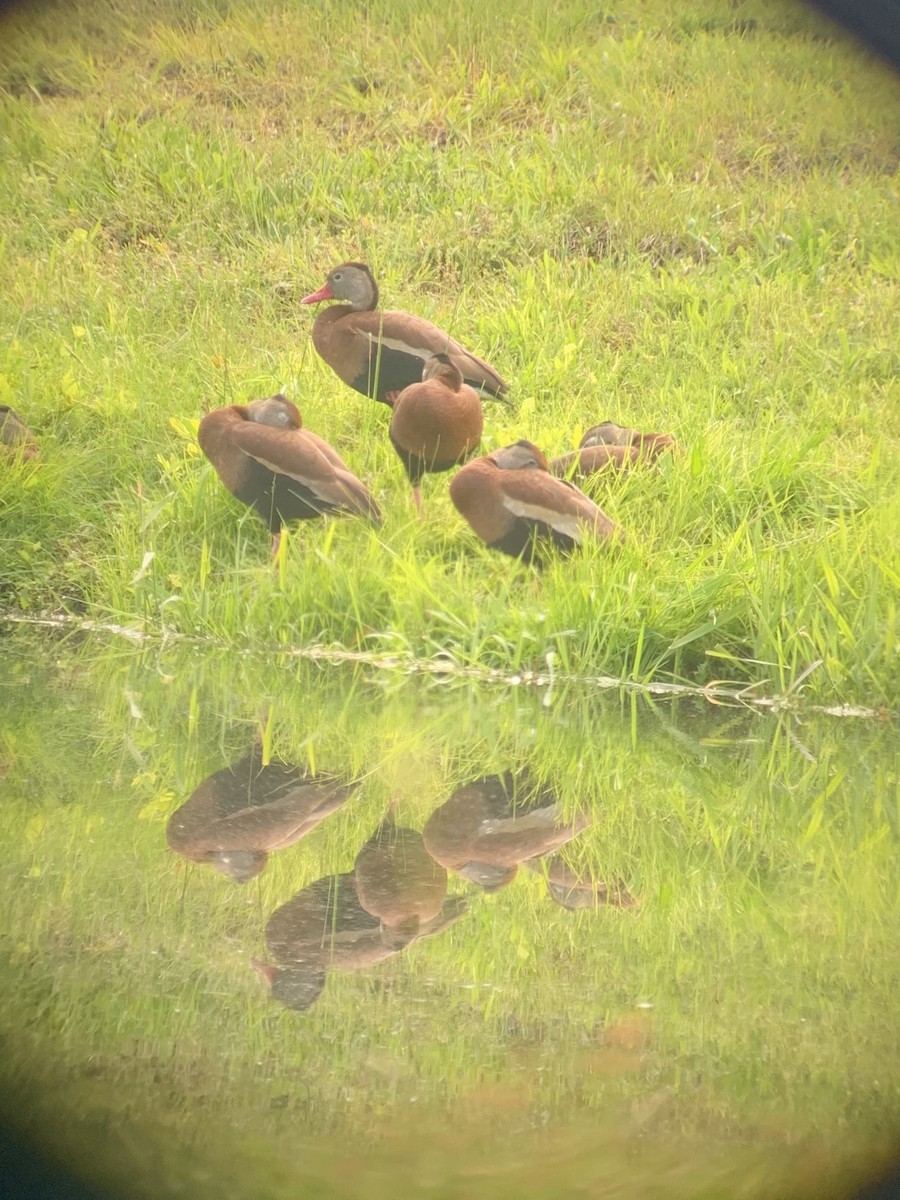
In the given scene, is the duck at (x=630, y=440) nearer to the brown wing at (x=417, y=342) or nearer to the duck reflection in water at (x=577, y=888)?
the brown wing at (x=417, y=342)

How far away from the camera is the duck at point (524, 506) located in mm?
4016

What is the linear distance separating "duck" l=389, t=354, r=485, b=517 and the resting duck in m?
2.45

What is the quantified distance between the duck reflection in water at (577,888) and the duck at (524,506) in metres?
2.04

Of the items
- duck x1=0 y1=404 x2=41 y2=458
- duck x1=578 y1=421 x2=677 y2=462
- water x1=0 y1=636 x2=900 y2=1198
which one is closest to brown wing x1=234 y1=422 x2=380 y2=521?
duck x1=578 y1=421 x2=677 y2=462

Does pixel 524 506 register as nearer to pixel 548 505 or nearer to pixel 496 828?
pixel 548 505

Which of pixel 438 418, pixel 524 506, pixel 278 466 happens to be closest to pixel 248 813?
pixel 524 506

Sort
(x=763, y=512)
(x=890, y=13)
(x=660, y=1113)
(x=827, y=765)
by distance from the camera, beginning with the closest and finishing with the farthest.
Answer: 1. (x=660, y=1113)
2. (x=827, y=765)
3. (x=890, y=13)
4. (x=763, y=512)

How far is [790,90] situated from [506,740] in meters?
6.25

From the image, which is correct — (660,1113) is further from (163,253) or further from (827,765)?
(163,253)

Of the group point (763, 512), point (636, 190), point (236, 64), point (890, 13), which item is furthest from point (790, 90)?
point (890, 13)

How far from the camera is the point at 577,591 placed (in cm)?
383

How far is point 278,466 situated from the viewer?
4.29m

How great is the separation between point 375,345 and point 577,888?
3.33 metres

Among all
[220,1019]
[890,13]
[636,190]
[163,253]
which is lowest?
[163,253]
